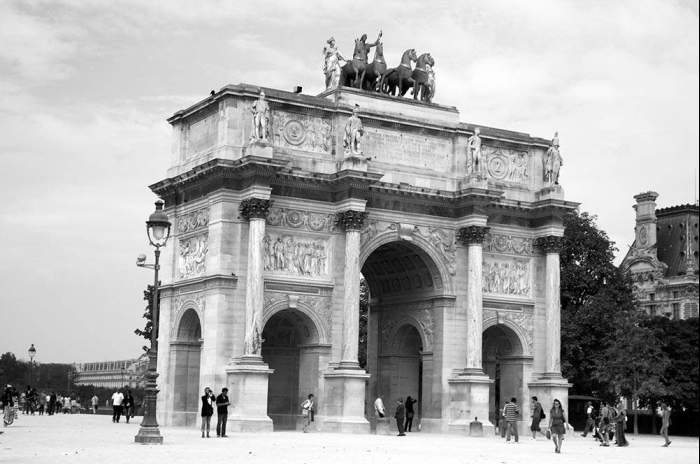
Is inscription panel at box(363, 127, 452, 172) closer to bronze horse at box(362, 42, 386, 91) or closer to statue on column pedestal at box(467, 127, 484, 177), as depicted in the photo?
statue on column pedestal at box(467, 127, 484, 177)

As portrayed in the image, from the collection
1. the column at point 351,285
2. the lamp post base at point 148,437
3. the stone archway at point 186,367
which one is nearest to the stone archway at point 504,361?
the column at point 351,285

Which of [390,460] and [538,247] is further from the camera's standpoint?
[538,247]

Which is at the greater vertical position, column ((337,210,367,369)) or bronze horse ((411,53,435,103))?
bronze horse ((411,53,435,103))

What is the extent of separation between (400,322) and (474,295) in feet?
14.1

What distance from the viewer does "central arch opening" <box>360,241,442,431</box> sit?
48.5 metres

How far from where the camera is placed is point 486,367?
5231cm

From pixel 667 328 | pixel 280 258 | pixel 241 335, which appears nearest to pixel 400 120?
pixel 280 258

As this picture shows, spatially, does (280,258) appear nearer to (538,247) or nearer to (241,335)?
(241,335)

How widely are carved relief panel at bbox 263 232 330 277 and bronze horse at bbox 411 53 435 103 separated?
27.8 ft

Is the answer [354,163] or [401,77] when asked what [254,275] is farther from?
[401,77]

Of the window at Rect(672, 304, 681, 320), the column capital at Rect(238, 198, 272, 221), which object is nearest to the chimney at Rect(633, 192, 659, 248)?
the window at Rect(672, 304, 681, 320)

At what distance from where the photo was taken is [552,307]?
4972 cm

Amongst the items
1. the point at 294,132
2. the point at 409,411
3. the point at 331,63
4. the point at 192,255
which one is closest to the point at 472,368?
the point at 409,411

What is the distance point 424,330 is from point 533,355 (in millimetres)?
5014
